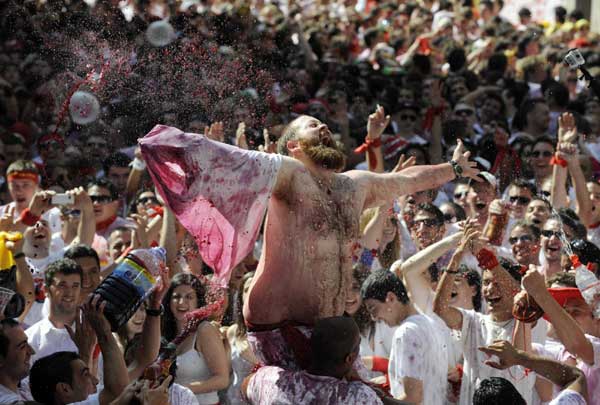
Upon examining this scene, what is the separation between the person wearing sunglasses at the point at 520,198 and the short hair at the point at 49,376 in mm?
4490

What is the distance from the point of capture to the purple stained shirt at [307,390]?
488cm

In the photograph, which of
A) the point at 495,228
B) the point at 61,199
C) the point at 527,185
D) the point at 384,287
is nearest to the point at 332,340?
the point at 384,287

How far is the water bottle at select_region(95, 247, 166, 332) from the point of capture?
17.0 feet

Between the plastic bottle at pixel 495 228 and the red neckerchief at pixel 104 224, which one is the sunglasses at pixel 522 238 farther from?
the red neckerchief at pixel 104 224

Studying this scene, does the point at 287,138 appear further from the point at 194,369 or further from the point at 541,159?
the point at 541,159

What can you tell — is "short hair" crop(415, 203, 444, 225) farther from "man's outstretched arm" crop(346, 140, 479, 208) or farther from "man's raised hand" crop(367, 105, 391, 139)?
"man's outstretched arm" crop(346, 140, 479, 208)

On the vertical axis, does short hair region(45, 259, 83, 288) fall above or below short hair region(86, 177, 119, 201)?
below

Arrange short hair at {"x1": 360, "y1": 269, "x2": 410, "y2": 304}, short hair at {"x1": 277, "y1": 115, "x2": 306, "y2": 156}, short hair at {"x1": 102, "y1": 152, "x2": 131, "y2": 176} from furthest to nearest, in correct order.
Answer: short hair at {"x1": 102, "y1": 152, "x2": 131, "y2": 176} < short hair at {"x1": 360, "y1": 269, "x2": 410, "y2": 304} < short hair at {"x1": 277, "y1": 115, "x2": 306, "y2": 156}

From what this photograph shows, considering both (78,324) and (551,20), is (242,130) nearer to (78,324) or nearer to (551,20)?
(78,324)

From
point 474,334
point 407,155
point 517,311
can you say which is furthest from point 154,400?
point 407,155

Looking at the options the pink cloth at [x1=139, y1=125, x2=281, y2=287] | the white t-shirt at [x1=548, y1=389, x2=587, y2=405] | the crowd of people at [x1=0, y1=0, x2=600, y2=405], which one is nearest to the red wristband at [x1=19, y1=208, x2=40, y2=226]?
the crowd of people at [x1=0, y1=0, x2=600, y2=405]

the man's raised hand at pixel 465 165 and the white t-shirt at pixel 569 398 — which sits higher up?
the man's raised hand at pixel 465 165

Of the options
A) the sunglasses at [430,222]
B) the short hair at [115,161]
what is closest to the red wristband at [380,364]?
the sunglasses at [430,222]

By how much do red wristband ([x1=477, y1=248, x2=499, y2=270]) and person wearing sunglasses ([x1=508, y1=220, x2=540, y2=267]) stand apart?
49.8 inches
